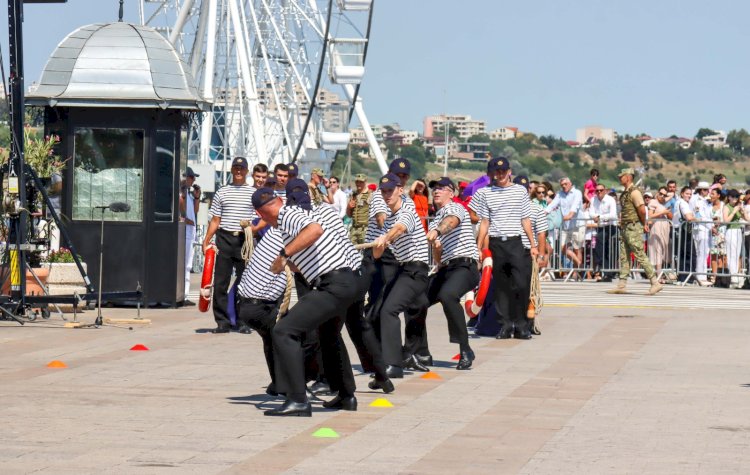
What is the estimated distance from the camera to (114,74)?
19.0 metres

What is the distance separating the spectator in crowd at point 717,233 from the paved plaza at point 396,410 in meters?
9.20

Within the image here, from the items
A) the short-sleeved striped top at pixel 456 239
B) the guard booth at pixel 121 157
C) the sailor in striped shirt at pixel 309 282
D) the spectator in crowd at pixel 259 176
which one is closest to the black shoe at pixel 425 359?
the short-sleeved striped top at pixel 456 239

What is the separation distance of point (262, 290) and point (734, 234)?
1598 centimetres

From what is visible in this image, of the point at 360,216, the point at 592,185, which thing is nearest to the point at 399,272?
the point at 360,216

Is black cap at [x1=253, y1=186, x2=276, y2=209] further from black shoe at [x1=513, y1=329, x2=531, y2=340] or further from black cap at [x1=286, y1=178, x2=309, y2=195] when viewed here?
black shoe at [x1=513, y1=329, x2=531, y2=340]

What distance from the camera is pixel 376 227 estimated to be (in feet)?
43.1

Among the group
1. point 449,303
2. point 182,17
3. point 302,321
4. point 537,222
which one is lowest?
point 449,303

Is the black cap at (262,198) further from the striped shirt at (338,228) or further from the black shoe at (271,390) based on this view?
the black shoe at (271,390)

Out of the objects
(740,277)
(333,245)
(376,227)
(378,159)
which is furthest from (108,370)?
(378,159)

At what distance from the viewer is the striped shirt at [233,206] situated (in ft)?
54.2

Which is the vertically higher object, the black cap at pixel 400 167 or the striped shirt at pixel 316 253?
the black cap at pixel 400 167

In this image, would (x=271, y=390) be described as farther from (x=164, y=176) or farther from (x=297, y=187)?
(x=164, y=176)

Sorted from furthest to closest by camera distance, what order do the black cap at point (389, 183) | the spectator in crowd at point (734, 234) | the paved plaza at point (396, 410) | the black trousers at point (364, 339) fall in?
→ the spectator in crowd at point (734, 234) → the black cap at point (389, 183) → the black trousers at point (364, 339) → the paved plaza at point (396, 410)

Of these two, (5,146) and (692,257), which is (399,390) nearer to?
(5,146)
